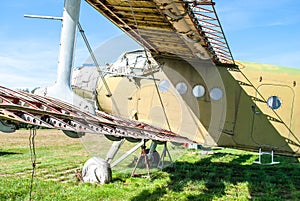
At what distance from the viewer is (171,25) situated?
6.11 metres

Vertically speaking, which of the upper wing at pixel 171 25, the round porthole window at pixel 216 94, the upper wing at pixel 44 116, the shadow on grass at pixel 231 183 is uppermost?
the upper wing at pixel 171 25

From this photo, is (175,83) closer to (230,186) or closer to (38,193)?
(230,186)

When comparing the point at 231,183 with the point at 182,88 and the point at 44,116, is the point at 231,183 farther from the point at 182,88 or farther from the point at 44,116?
the point at 44,116

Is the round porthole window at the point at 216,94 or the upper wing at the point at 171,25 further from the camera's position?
the round porthole window at the point at 216,94

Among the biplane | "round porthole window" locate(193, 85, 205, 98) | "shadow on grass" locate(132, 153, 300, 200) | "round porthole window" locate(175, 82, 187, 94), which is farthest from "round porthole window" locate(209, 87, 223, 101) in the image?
"shadow on grass" locate(132, 153, 300, 200)

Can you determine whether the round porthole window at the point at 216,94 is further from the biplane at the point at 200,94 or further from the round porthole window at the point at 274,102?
the round porthole window at the point at 274,102

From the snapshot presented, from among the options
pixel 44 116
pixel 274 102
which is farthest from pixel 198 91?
pixel 44 116

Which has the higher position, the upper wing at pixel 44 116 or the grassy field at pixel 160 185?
the upper wing at pixel 44 116

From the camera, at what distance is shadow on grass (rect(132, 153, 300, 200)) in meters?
7.11

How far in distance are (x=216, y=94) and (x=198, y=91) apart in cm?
44

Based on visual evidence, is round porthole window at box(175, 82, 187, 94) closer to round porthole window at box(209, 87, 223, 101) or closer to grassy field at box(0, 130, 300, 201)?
round porthole window at box(209, 87, 223, 101)

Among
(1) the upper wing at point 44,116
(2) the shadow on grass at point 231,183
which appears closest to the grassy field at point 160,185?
(2) the shadow on grass at point 231,183

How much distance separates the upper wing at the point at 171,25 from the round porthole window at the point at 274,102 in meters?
1.40

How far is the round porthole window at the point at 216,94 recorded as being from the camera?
841cm
